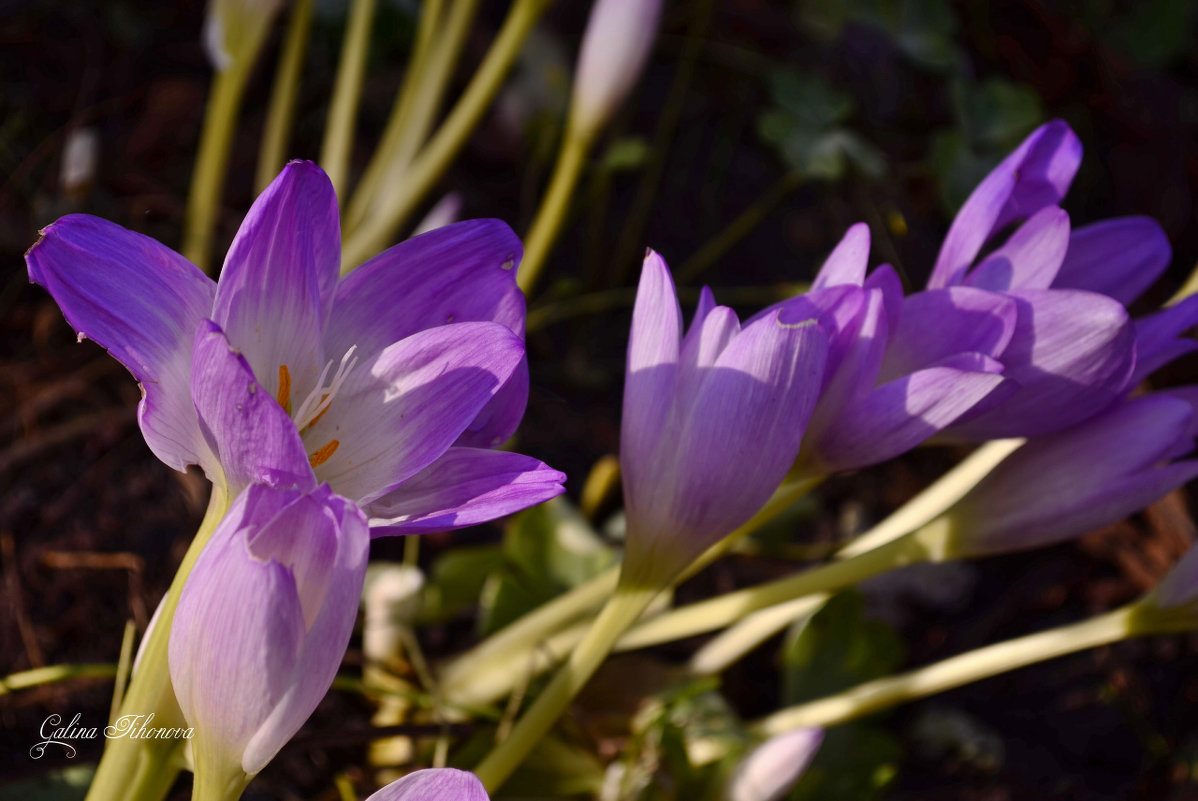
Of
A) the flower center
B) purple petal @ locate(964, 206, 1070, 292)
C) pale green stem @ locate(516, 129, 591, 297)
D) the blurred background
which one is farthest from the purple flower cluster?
→ pale green stem @ locate(516, 129, 591, 297)

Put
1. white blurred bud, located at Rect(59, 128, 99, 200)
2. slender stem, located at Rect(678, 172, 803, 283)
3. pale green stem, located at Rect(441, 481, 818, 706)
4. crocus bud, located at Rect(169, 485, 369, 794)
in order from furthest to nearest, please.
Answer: slender stem, located at Rect(678, 172, 803, 283) < white blurred bud, located at Rect(59, 128, 99, 200) < pale green stem, located at Rect(441, 481, 818, 706) < crocus bud, located at Rect(169, 485, 369, 794)

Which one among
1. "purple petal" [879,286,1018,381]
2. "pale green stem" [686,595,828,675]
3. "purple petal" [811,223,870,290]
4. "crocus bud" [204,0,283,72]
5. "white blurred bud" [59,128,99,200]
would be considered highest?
"crocus bud" [204,0,283,72]

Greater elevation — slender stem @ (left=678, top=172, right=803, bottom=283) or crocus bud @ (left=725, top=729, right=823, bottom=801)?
slender stem @ (left=678, top=172, right=803, bottom=283)

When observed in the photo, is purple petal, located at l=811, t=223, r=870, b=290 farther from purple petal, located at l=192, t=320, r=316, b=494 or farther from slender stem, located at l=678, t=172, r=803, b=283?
slender stem, located at l=678, t=172, r=803, b=283

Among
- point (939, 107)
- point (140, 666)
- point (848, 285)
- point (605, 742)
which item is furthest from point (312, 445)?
point (939, 107)

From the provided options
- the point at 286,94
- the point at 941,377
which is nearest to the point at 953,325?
the point at 941,377

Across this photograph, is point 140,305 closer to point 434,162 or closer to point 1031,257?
point 1031,257

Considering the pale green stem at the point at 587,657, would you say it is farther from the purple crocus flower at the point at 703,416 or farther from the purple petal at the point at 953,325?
the purple petal at the point at 953,325
